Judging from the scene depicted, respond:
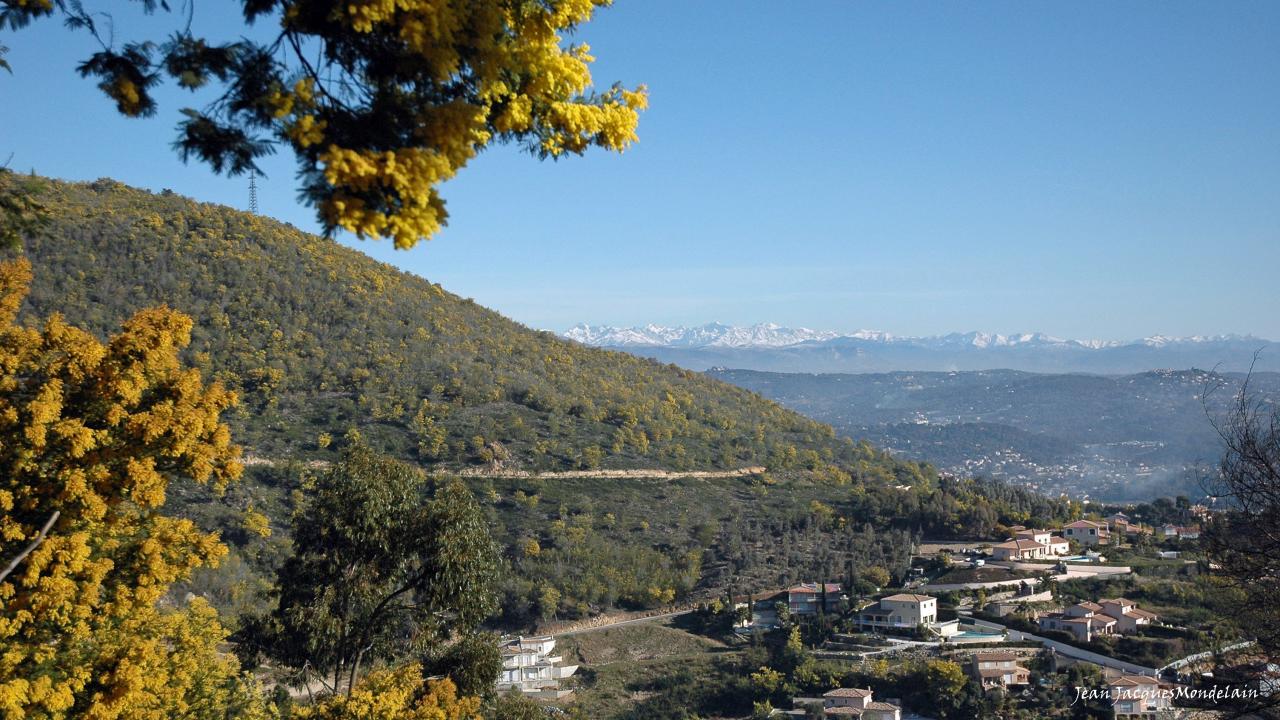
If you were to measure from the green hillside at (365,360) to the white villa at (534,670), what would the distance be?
13.4 meters

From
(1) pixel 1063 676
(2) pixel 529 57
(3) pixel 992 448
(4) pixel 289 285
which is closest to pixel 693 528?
(1) pixel 1063 676

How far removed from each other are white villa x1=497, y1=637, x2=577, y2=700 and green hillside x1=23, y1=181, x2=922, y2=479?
13.4 meters

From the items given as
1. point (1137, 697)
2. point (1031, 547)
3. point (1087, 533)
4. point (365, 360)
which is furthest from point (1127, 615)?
point (365, 360)

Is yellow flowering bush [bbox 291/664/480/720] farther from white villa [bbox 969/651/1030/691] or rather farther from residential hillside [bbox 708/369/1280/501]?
residential hillside [bbox 708/369/1280/501]

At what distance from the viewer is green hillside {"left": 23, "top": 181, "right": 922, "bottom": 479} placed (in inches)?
1523

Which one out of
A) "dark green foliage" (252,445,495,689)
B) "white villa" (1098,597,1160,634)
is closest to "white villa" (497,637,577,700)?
"white villa" (1098,597,1160,634)

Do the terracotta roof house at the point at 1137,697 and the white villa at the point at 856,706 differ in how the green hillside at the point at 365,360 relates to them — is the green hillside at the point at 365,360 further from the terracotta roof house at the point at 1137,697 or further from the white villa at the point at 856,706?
the terracotta roof house at the point at 1137,697

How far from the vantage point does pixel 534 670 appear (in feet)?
82.3

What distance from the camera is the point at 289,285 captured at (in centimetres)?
4644

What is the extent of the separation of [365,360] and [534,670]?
22736 millimetres

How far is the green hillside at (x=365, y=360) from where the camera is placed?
127 ft

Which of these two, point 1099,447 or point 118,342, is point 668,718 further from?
point 1099,447

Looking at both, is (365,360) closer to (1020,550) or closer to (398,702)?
(1020,550)

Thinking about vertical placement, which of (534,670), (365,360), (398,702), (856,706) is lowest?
(534,670)
